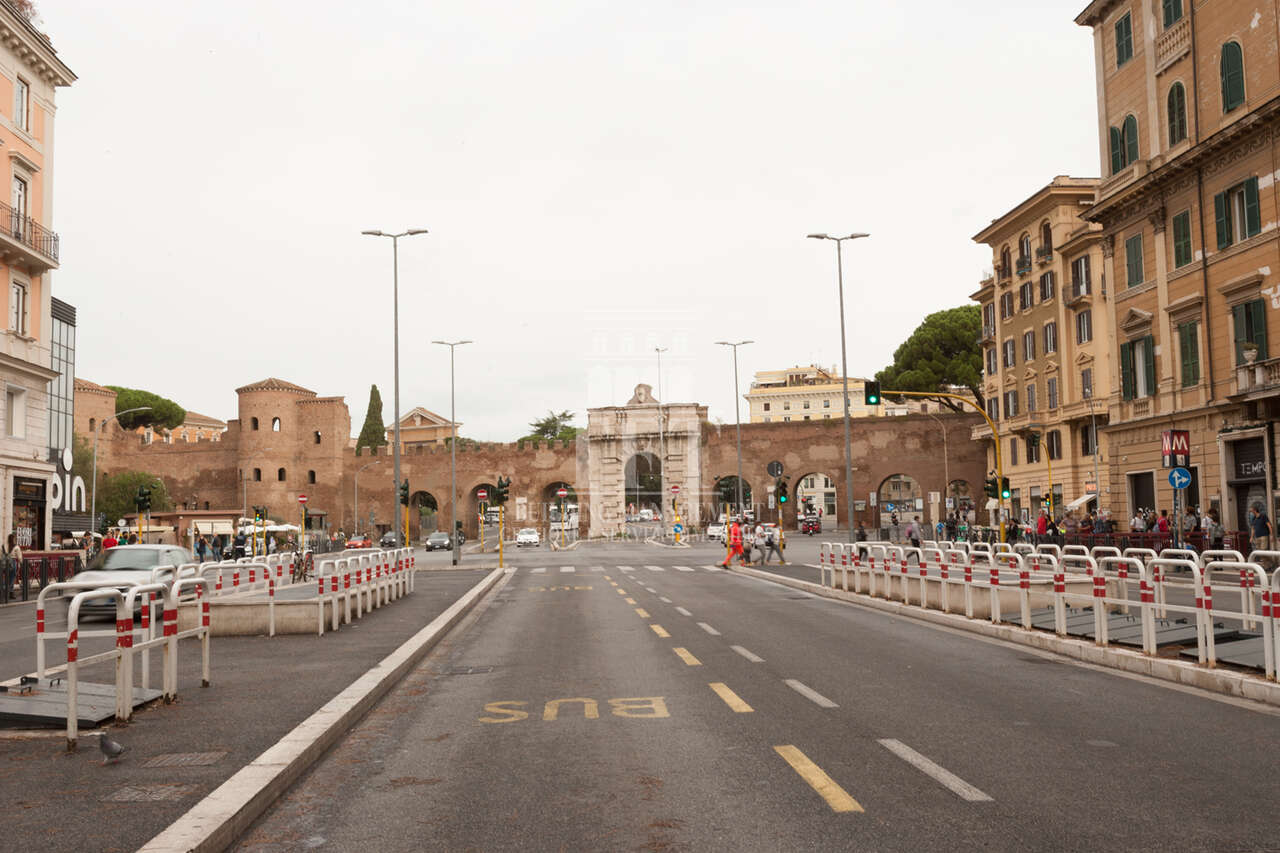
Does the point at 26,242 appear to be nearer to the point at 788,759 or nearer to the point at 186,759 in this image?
the point at 186,759

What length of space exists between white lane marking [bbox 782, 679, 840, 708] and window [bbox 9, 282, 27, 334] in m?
30.7

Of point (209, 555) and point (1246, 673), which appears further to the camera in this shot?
point (209, 555)

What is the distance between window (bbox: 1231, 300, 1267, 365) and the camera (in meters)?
28.5

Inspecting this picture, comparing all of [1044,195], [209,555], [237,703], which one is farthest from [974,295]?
[237,703]

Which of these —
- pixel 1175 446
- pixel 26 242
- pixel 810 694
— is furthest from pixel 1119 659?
pixel 26 242

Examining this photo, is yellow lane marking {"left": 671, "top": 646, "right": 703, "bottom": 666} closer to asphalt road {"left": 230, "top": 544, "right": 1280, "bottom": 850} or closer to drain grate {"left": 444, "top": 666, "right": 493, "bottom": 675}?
asphalt road {"left": 230, "top": 544, "right": 1280, "bottom": 850}

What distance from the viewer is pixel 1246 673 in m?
9.73

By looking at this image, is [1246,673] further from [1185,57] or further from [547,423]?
[547,423]

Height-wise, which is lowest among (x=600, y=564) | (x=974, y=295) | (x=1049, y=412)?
(x=600, y=564)

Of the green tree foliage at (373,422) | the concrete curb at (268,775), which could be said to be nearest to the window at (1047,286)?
the concrete curb at (268,775)

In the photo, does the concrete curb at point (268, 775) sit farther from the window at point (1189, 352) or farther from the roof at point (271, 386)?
the roof at point (271, 386)

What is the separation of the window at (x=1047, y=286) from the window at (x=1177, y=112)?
19.1 meters

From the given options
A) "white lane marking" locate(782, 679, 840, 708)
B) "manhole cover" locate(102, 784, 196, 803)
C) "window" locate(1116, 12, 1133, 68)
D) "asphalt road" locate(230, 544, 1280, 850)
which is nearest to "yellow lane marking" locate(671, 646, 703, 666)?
"asphalt road" locate(230, 544, 1280, 850)

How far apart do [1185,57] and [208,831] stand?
34038 mm
